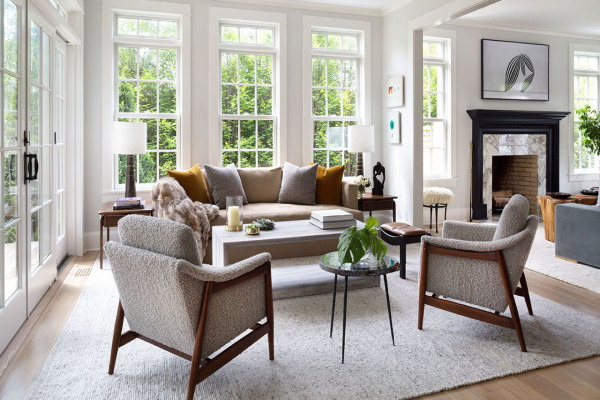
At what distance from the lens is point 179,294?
1.89 metres

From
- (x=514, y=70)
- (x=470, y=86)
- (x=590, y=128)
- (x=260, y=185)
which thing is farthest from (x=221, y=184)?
(x=590, y=128)

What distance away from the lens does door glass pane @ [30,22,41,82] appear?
10.5 feet

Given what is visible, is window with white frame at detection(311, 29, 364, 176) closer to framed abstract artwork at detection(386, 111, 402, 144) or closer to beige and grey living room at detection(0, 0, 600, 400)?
beige and grey living room at detection(0, 0, 600, 400)

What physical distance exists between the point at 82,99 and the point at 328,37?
10.2 feet

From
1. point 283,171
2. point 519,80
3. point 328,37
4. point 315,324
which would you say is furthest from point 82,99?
point 519,80

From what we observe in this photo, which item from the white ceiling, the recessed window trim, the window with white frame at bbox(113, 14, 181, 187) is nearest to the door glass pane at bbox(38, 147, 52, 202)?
the window with white frame at bbox(113, 14, 181, 187)

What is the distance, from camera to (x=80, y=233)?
15.7ft

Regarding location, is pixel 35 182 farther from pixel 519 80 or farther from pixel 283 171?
pixel 519 80

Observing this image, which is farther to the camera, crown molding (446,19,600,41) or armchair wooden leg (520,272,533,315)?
crown molding (446,19,600,41)

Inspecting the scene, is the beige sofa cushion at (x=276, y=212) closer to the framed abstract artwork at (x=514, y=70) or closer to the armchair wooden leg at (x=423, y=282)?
the armchair wooden leg at (x=423, y=282)

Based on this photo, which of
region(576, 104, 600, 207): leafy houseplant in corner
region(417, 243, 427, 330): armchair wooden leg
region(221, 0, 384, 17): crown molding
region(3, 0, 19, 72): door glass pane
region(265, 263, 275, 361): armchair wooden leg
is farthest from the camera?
region(576, 104, 600, 207): leafy houseplant in corner

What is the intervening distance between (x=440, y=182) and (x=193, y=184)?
3.73m

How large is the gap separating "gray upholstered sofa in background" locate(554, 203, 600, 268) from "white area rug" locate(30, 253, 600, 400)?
4.51ft

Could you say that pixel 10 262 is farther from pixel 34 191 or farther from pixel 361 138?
pixel 361 138
